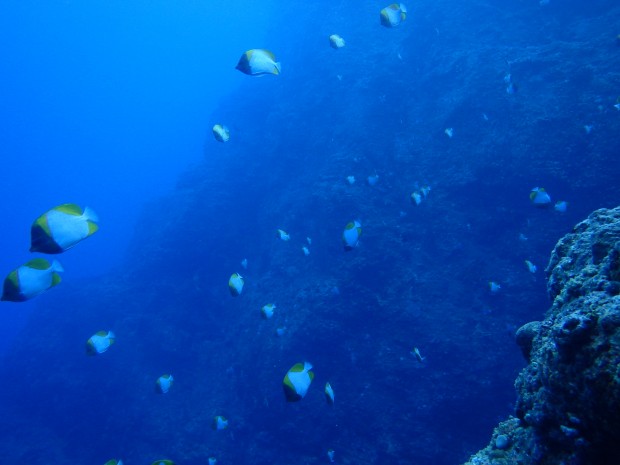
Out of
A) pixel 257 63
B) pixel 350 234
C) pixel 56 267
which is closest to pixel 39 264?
pixel 56 267

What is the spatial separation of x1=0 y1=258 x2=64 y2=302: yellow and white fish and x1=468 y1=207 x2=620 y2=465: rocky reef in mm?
4358

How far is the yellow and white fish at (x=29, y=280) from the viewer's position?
3.55 m

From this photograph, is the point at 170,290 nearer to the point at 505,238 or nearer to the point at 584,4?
the point at 505,238

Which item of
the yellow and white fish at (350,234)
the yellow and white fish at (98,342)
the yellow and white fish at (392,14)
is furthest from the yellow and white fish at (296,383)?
the yellow and white fish at (392,14)

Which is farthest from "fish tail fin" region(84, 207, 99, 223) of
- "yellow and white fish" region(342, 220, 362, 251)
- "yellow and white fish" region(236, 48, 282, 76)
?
"yellow and white fish" region(342, 220, 362, 251)

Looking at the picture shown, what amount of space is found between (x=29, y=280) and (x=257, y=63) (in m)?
3.49

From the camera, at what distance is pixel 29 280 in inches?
141

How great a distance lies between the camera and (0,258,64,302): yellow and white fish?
355 centimetres

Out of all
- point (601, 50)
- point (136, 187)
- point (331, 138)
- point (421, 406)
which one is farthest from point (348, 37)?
point (136, 187)

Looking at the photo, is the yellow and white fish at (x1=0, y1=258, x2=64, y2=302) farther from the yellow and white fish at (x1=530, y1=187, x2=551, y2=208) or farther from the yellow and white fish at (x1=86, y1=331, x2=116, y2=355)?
the yellow and white fish at (x1=530, y1=187, x2=551, y2=208)

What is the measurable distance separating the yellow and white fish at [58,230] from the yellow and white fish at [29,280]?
68 centimetres

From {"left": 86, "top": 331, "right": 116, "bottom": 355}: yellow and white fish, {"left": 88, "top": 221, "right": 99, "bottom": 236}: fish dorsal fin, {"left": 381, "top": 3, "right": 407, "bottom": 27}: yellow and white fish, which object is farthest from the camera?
{"left": 86, "top": 331, "right": 116, "bottom": 355}: yellow and white fish

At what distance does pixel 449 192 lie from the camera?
50.2ft

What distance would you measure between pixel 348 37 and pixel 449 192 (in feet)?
50.3
